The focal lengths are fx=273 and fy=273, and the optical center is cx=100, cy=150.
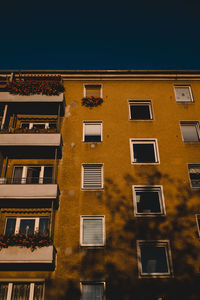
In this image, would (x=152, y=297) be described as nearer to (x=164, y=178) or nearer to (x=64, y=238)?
(x=64, y=238)

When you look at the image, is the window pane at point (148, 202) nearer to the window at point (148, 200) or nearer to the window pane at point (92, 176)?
the window at point (148, 200)

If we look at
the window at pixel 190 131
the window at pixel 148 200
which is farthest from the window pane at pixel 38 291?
the window at pixel 190 131

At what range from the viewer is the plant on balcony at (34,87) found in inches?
786

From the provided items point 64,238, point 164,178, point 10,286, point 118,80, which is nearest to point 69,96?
point 118,80

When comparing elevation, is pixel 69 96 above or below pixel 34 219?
above

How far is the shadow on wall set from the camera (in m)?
13.7

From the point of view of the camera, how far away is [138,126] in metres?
19.6

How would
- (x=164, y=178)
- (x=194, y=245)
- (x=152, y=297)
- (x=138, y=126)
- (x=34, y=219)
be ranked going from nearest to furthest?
1. (x=152, y=297)
2. (x=194, y=245)
3. (x=34, y=219)
4. (x=164, y=178)
5. (x=138, y=126)

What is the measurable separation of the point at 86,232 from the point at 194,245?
5982 millimetres

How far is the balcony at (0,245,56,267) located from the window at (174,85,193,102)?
1463cm

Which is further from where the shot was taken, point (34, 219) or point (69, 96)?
point (69, 96)

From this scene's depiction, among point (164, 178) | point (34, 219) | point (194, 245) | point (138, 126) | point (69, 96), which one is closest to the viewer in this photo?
point (194, 245)

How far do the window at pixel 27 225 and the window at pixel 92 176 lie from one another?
3.24 meters

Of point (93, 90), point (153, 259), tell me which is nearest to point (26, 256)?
point (153, 259)
